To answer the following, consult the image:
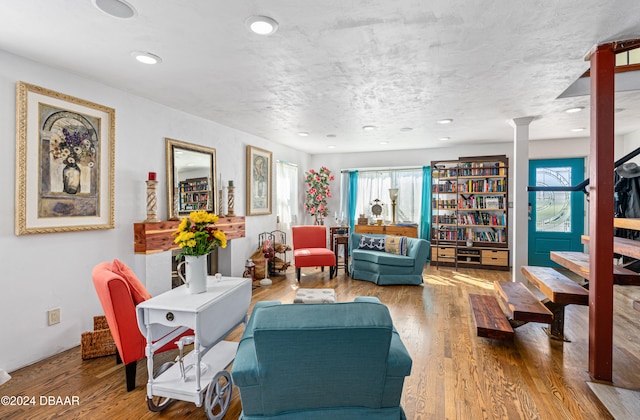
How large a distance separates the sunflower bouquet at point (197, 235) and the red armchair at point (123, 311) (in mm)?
411

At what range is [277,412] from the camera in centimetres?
142

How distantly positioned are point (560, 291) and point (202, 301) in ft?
8.76

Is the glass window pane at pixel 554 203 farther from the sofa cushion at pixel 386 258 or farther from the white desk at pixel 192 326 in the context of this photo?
the white desk at pixel 192 326

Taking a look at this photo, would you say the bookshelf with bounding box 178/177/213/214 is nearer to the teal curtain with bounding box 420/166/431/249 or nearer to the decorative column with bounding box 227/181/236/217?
the decorative column with bounding box 227/181/236/217

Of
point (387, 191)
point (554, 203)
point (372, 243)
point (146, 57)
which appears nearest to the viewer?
point (146, 57)

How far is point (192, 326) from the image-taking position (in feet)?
5.98

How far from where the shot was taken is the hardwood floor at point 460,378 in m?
1.90

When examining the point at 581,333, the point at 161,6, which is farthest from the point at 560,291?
the point at 161,6

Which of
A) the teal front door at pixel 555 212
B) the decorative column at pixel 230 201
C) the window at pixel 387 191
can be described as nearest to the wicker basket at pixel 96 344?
the decorative column at pixel 230 201

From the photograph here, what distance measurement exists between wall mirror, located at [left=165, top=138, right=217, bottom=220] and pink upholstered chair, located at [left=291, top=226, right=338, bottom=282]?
1573mm

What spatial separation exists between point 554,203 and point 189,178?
6.34m

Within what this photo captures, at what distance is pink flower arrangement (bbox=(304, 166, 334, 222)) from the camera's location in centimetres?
682

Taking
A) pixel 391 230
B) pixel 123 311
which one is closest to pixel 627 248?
pixel 123 311

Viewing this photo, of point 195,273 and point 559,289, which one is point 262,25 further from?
point 559,289
